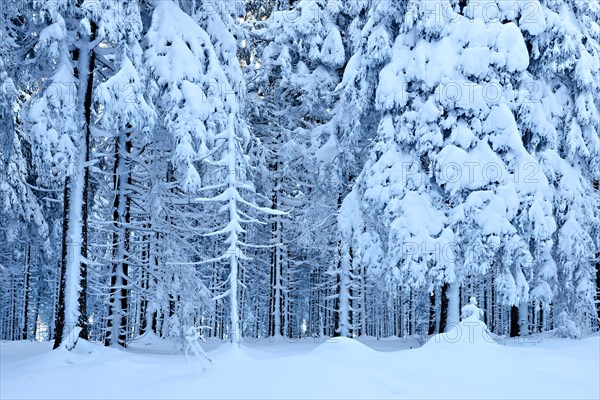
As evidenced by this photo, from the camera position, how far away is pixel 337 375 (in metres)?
6.34

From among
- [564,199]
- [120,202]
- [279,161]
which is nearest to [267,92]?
[279,161]

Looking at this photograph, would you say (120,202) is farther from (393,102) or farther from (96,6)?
(393,102)

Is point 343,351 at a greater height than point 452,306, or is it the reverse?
point 452,306

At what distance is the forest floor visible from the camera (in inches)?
236

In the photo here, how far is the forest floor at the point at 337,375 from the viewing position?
600cm

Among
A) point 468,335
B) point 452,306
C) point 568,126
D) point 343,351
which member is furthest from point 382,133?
point 343,351

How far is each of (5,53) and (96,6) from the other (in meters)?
2.20

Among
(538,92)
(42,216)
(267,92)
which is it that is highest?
(267,92)

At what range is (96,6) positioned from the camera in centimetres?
961

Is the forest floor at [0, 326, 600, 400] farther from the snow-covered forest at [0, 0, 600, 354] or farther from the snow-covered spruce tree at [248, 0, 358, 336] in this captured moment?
the snow-covered spruce tree at [248, 0, 358, 336]

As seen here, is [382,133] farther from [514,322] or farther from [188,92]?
[514,322]

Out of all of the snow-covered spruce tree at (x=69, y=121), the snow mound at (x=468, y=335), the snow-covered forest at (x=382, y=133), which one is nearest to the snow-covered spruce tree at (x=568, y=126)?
the snow-covered forest at (x=382, y=133)

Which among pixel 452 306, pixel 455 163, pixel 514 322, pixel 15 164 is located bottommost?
pixel 514 322

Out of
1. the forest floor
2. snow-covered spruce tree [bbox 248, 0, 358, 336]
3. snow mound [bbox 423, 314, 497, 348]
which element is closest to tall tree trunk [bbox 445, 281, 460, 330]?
the forest floor
